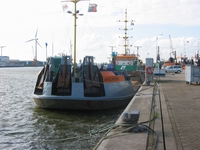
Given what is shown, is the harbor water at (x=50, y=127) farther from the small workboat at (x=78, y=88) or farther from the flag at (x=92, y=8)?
the flag at (x=92, y=8)

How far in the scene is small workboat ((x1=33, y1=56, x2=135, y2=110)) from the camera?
14711mm

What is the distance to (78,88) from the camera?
14711 mm

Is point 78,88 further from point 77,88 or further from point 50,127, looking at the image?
point 50,127

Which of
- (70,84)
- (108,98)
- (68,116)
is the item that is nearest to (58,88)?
(70,84)

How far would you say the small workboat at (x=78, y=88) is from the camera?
14.7 meters

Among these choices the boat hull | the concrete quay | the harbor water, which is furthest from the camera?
the boat hull

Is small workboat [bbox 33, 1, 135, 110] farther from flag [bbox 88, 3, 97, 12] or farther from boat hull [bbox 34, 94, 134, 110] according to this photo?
flag [bbox 88, 3, 97, 12]

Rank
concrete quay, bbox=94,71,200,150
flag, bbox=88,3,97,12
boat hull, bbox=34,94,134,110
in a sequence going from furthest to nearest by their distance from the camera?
flag, bbox=88,3,97,12 → boat hull, bbox=34,94,134,110 → concrete quay, bbox=94,71,200,150

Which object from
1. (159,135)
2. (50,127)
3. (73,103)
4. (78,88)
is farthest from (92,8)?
A: (159,135)

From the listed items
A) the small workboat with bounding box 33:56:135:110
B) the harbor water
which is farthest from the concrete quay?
the small workboat with bounding box 33:56:135:110

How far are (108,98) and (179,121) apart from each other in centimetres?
724

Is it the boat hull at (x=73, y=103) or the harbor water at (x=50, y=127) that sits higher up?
the boat hull at (x=73, y=103)

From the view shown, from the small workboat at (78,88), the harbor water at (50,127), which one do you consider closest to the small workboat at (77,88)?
the small workboat at (78,88)

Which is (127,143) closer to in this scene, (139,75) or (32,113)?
(32,113)
